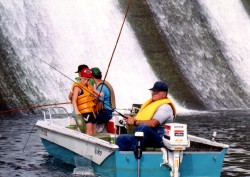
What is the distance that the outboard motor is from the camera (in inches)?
477

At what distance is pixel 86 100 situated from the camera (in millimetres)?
15250

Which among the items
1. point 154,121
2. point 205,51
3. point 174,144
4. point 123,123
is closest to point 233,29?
point 205,51

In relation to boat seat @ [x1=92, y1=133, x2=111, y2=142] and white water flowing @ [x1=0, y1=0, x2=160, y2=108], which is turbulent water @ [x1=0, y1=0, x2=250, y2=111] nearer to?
white water flowing @ [x1=0, y1=0, x2=160, y2=108]

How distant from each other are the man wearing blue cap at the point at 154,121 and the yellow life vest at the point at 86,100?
2.16 m

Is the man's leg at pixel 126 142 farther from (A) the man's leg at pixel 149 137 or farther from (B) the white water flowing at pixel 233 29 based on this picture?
(B) the white water flowing at pixel 233 29

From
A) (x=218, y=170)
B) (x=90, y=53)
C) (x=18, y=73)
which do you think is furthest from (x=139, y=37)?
(x=218, y=170)

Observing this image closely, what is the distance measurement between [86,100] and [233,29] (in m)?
26.7

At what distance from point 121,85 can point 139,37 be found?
4189 millimetres

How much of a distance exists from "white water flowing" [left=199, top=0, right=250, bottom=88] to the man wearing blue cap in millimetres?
24490

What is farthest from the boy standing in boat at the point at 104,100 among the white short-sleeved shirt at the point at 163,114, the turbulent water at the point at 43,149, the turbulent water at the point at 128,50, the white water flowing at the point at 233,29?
the white water flowing at the point at 233,29

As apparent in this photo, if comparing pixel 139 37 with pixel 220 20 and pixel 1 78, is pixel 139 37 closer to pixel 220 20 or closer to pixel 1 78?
pixel 220 20

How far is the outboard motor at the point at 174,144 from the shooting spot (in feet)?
39.8

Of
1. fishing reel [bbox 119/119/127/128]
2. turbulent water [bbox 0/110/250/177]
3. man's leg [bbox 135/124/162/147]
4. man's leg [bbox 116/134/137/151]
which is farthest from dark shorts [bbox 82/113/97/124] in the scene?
man's leg [bbox 135/124/162/147]

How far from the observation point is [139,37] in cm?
3503
